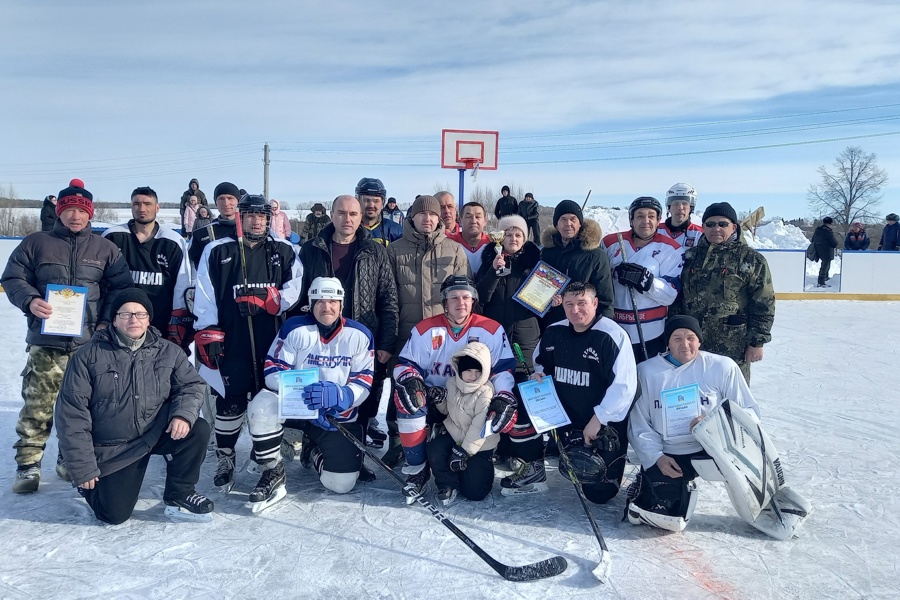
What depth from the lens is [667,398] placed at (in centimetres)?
301

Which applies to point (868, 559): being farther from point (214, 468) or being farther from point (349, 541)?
point (214, 468)

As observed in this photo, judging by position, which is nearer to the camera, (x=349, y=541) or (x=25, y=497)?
(x=349, y=541)

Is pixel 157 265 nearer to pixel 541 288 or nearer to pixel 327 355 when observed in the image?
pixel 327 355

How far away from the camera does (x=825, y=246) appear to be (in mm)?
11484

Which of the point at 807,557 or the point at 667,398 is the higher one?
the point at 667,398

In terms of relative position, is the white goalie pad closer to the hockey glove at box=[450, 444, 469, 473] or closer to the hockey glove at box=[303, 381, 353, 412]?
the hockey glove at box=[450, 444, 469, 473]

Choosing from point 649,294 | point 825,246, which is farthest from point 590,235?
point 825,246

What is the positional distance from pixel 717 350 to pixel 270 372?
2.53 meters

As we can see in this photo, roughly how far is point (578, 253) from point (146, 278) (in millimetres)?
2501

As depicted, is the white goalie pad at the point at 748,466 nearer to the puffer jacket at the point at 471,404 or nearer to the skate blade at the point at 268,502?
the puffer jacket at the point at 471,404

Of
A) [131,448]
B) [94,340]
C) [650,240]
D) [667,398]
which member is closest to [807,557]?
[667,398]

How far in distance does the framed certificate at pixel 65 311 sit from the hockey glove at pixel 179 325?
20.2 inches

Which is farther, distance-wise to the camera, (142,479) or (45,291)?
(45,291)

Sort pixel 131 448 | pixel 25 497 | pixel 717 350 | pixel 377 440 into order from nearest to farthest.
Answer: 1. pixel 131 448
2. pixel 25 497
3. pixel 717 350
4. pixel 377 440
